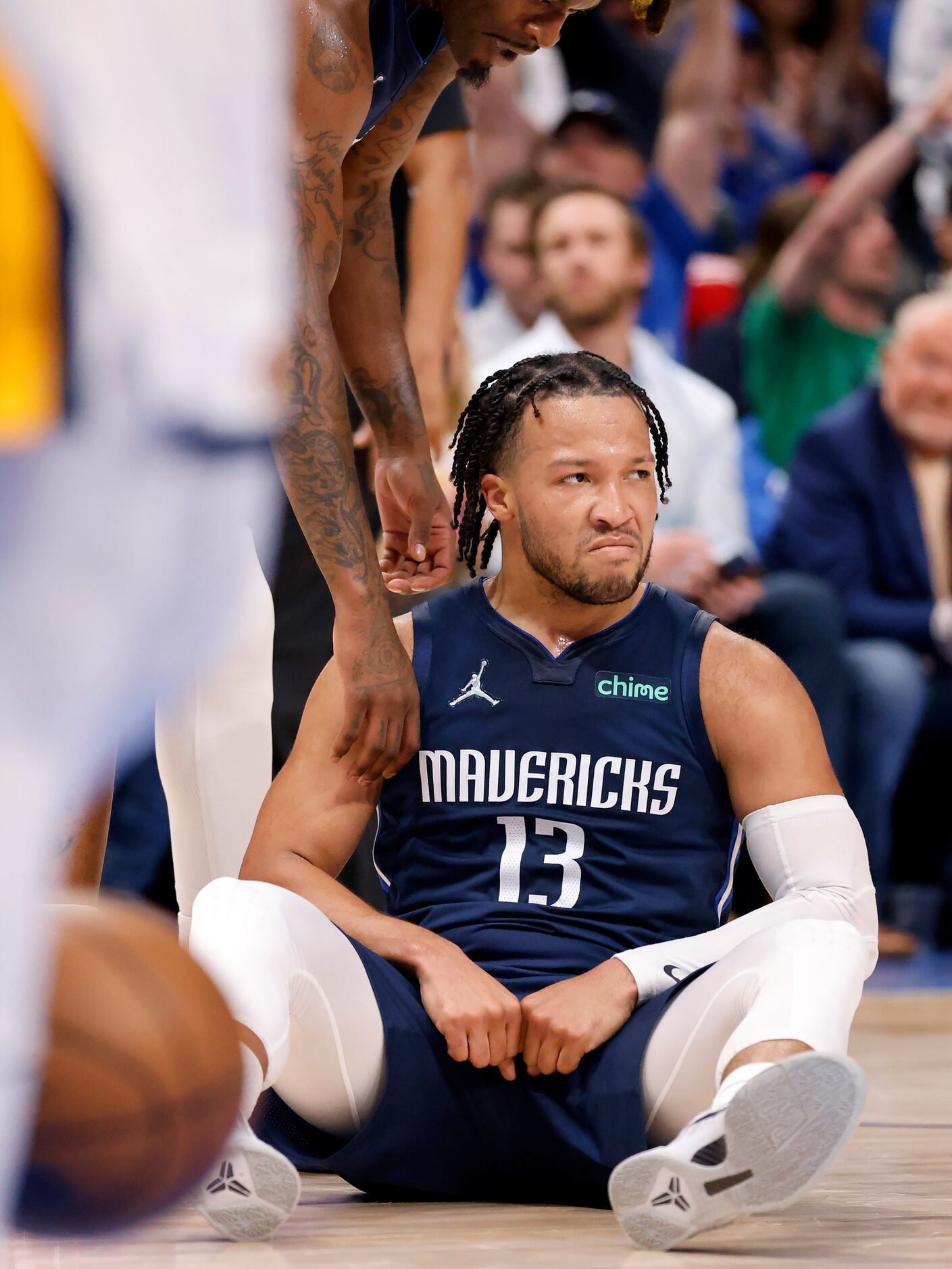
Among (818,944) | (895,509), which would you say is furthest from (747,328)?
(818,944)

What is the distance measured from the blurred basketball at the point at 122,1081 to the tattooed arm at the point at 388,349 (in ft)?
4.55

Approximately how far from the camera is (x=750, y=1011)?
2084 mm

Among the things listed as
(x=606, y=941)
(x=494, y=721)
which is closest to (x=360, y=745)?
(x=494, y=721)

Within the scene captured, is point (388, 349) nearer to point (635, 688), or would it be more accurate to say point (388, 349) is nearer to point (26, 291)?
point (635, 688)

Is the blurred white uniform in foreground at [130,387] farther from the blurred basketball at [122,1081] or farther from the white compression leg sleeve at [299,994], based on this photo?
the white compression leg sleeve at [299,994]

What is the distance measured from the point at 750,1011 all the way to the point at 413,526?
1.02 metres

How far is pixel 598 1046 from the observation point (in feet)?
7.49

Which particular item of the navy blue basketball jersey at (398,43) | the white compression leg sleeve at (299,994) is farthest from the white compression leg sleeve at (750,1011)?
the navy blue basketball jersey at (398,43)

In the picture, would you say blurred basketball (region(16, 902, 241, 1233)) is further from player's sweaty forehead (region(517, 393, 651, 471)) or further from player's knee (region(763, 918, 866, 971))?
player's sweaty forehead (region(517, 393, 651, 471))

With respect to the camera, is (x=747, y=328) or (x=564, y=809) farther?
(x=747, y=328)

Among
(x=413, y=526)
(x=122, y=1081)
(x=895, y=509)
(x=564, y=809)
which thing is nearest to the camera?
(x=122, y=1081)

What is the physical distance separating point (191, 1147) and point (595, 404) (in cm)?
140

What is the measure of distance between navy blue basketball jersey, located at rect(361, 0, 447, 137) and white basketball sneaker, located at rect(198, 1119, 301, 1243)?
149 centimetres

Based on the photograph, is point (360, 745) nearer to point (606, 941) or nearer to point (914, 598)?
point (606, 941)
